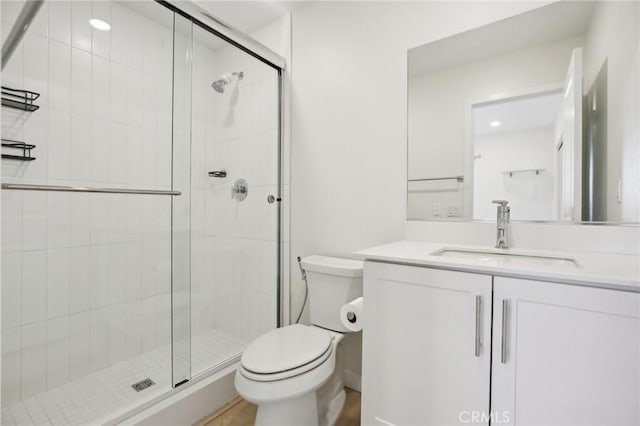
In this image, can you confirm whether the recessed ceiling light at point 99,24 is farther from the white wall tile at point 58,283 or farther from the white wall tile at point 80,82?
the white wall tile at point 58,283

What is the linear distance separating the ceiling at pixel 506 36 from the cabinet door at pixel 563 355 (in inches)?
41.3

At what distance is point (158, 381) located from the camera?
152 centimetres

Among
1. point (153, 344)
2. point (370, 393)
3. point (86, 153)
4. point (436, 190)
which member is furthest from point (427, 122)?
point (153, 344)

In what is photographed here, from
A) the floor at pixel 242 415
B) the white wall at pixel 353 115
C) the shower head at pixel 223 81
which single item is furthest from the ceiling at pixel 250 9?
the floor at pixel 242 415

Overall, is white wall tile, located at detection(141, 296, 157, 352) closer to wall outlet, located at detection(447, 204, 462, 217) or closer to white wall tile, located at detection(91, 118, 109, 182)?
white wall tile, located at detection(91, 118, 109, 182)

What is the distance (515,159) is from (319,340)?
115cm

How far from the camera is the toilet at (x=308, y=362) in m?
1.13

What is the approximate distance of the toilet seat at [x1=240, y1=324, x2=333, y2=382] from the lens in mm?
1136

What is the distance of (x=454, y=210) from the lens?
144cm

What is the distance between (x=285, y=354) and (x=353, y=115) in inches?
49.9

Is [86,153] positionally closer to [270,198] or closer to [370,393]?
[270,198]

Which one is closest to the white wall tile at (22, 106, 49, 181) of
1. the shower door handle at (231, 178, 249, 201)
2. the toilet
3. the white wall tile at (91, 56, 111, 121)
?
the white wall tile at (91, 56, 111, 121)

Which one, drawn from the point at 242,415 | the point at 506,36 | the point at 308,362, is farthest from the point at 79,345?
the point at 506,36

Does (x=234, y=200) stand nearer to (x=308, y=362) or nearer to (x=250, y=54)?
(x=250, y=54)
